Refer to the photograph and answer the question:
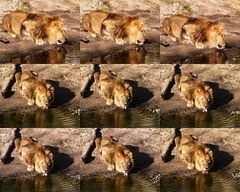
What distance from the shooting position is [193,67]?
581 cm

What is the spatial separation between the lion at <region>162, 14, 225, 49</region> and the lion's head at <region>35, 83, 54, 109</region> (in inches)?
55.0

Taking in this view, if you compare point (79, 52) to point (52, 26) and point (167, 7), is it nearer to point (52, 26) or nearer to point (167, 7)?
point (52, 26)

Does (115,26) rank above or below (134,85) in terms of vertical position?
above

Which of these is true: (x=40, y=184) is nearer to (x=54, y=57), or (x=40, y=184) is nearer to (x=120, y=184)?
(x=120, y=184)

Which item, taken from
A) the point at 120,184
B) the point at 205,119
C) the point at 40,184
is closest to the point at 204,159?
the point at 205,119

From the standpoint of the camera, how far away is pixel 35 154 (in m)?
5.80

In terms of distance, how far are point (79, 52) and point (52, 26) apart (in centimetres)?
41

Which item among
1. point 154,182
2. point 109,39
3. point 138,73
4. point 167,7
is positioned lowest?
point 154,182

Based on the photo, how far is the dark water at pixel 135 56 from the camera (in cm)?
577

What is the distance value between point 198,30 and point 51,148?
207 centimetres

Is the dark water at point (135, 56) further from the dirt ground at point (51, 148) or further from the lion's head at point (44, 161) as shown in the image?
the lion's head at point (44, 161)

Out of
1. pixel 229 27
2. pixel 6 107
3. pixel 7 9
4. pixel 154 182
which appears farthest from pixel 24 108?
pixel 229 27

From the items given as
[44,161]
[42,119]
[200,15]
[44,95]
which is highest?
[200,15]

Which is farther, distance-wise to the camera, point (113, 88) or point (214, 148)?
point (214, 148)
